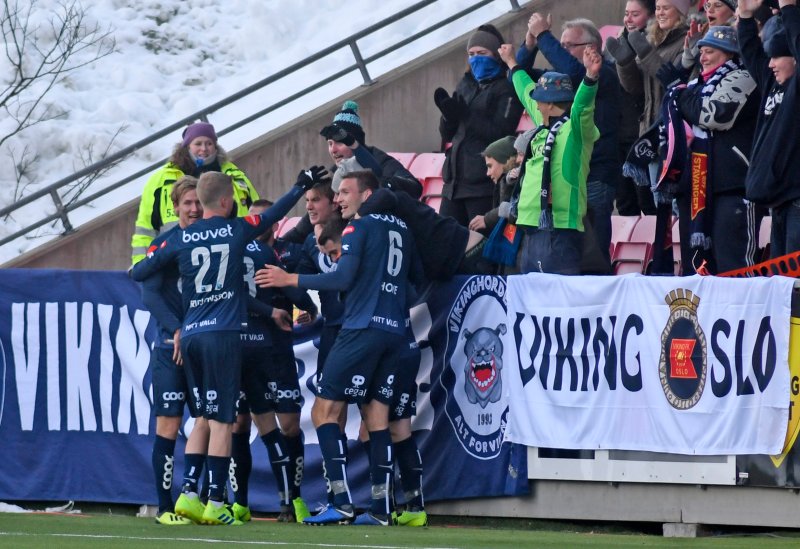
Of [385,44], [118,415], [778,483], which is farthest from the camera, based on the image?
[385,44]

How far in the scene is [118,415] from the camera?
12.4 m

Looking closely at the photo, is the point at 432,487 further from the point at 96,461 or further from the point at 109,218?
the point at 109,218

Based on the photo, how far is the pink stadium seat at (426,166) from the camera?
14.8m

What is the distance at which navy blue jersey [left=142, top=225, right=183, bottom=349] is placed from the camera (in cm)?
1069

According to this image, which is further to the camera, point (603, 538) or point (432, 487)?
point (432, 487)

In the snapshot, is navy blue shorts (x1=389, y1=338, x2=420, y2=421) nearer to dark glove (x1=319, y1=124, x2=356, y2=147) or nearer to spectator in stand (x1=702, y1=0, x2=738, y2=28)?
dark glove (x1=319, y1=124, x2=356, y2=147)

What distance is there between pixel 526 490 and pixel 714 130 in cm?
271

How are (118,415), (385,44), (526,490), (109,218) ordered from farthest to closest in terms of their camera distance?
(385,44) < (109,218) < (118,415) < (526,490)

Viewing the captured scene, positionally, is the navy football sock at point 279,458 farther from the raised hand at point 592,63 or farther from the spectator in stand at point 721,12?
the spectator in stand at point 721,12

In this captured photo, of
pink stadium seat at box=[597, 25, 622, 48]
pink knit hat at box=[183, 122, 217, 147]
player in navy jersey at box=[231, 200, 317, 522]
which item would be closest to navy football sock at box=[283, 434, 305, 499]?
player in navy jersey at box=[231, 200, 317, 522]

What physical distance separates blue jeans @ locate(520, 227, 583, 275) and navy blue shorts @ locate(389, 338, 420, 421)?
1085 mm

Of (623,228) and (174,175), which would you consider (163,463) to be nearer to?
(174,175)

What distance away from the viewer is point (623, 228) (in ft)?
42.5

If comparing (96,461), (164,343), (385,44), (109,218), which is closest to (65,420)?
(96,461)
